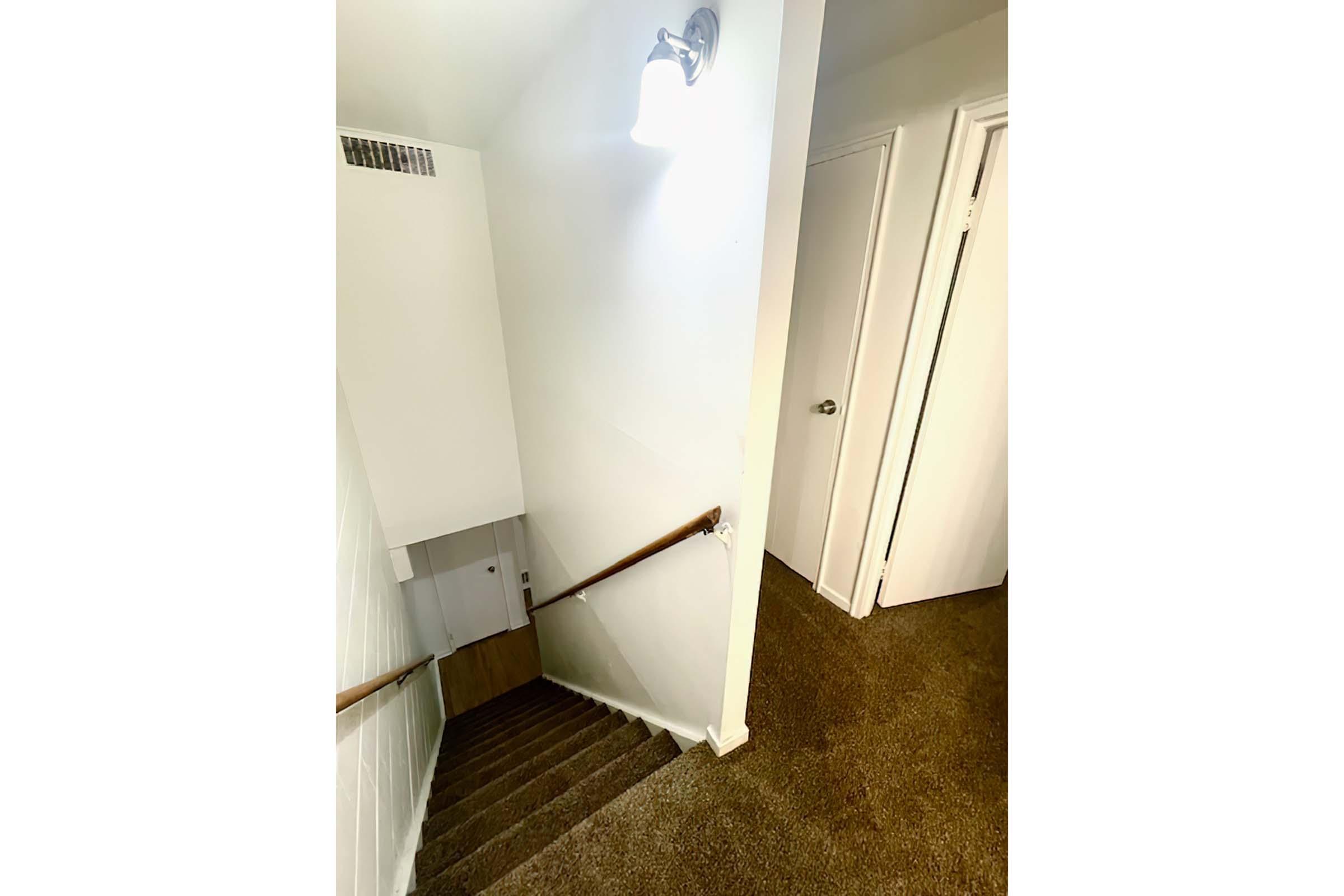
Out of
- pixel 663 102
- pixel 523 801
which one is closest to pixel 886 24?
pixel 663 102

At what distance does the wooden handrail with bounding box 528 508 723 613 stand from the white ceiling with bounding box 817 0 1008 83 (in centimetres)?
134

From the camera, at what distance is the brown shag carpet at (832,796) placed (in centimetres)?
114

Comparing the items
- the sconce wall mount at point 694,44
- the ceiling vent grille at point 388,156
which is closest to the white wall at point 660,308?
the sconce wall mount at point 694,44

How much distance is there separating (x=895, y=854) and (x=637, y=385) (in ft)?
4.83

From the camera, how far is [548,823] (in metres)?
1.41

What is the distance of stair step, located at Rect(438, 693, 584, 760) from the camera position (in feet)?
8.23

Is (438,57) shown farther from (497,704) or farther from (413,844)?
(497,704)

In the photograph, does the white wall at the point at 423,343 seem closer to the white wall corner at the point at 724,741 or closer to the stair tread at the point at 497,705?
the stair tread at the point at 497,705

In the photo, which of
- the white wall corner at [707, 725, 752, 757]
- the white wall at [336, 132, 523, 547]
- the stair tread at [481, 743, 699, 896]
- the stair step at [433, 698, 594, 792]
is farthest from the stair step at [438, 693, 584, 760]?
the white wall corner at [707, 725, 752, 757]

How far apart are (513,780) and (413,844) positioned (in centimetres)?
42

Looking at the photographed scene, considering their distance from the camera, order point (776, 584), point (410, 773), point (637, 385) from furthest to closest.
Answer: point (776, 584), point (410, 773), point (637, 385)
